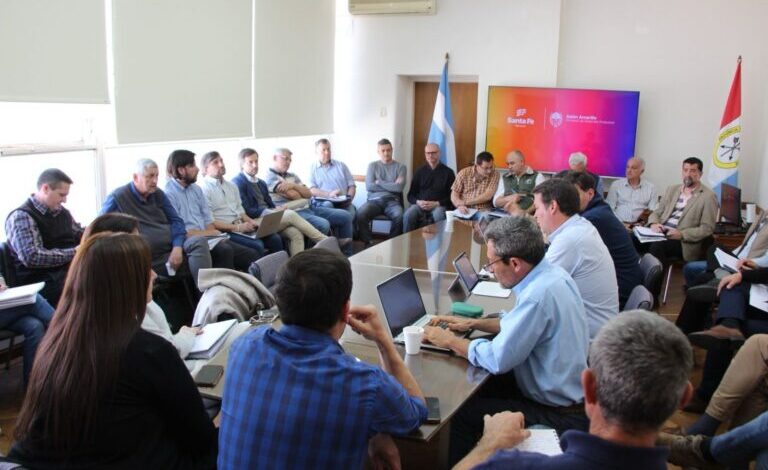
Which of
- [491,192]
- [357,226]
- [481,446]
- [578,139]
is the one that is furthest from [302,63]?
[481,446]

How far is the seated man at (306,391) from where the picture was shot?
5.08 feet

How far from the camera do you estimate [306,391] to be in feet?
5.07

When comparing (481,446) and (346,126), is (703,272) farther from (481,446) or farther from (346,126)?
(346,126)

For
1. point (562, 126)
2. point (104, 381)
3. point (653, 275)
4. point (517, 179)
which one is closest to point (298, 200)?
point (517, 179)

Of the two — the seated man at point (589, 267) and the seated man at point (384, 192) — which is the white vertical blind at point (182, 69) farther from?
the seated man at point (589, 267)

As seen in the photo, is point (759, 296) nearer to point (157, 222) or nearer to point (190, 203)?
point (157, 222)

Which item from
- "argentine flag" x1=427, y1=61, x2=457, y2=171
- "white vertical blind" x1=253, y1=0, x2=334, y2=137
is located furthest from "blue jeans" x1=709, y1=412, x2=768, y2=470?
"argentine flag" x1=427, y1=61, x2=457, y2=171

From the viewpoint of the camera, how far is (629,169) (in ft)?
22.9

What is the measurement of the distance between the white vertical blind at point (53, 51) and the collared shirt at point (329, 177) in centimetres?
317

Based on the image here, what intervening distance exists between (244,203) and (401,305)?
12.8ft

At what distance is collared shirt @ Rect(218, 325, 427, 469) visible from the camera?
1.55 metres

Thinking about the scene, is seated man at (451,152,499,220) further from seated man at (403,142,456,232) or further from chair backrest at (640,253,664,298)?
chair backrest at (640,253,664,298)

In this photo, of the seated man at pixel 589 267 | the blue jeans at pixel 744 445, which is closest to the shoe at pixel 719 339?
the seated man at pixel 589 267

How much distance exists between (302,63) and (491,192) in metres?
2.72
